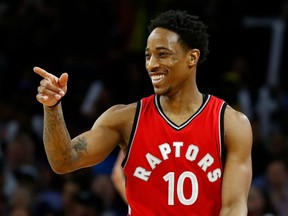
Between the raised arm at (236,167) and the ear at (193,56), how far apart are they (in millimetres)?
373

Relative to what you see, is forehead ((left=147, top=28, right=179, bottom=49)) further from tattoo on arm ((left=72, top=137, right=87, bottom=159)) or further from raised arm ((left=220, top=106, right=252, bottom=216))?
tattoo on arm ((left=72, top=137, right=87, bottom=159))

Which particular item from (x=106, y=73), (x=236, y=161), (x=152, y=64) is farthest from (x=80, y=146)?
(x=106, y=73)

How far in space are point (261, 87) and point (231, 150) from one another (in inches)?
237

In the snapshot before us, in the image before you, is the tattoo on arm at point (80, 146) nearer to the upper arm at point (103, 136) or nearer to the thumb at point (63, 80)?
the upper arm at point (103, 136)

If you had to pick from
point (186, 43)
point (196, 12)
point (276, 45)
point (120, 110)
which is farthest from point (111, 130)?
point (276, 45)

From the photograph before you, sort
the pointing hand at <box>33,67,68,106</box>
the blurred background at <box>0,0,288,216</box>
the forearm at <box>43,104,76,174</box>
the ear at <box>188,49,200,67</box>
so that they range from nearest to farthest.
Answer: the pointing hand at <box>33,67,68,106</box> < the forearm at <box>43,104,76,174</box> < the ear at <box>188,49,200,67</box> < the blurred background at <box>0,0,288,216</box>

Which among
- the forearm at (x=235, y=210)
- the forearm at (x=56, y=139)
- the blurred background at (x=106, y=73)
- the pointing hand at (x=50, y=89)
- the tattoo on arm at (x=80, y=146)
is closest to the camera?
the pointing hand at (x=50, y=89)

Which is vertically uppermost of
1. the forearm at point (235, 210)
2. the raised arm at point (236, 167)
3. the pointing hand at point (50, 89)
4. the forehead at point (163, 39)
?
the forehead at point (163, 39)

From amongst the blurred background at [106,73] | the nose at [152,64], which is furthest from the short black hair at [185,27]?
the blurred background at [106,73]

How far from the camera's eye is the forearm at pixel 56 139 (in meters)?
4.93

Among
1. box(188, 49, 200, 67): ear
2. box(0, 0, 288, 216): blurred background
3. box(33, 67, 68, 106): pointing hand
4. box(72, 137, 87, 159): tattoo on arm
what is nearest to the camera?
box(33, 67, 68, 106): pointing hand

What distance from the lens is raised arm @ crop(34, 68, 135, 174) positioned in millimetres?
4852

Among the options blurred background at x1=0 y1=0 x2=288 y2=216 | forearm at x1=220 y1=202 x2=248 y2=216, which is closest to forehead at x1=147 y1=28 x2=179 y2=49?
forearm at x1=220 y1=202 x2=248 y2=216

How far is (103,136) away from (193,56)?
70 centimetres
